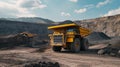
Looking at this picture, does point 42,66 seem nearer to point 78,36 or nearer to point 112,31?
point 78,36

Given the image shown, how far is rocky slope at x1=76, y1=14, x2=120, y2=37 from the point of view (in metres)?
62.9

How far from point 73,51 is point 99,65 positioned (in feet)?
21.5

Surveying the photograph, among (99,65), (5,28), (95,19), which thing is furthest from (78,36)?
(95,19)

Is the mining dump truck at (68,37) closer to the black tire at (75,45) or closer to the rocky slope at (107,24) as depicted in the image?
the black tire at (75,45)

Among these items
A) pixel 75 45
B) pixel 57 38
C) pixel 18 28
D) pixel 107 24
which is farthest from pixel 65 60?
pixel 107 24

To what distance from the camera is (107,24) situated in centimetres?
6581

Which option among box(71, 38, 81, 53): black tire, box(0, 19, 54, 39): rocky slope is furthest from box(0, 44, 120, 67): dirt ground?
box(0, 19, 54, 39): rocky slope

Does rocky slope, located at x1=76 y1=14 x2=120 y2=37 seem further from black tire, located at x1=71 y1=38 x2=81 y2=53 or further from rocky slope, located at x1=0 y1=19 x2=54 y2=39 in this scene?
black tire, located at x1=71 y1=38 x2=81 y2=53

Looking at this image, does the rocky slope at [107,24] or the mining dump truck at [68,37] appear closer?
the mining dump truck at [68,37]

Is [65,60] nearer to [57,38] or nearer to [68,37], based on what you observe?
[68,37]

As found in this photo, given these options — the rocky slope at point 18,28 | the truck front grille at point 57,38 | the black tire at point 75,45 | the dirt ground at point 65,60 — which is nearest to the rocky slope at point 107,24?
the rocky slope at point 18,28

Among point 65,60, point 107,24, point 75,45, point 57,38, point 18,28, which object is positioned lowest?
point 65,60

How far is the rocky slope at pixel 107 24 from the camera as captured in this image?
62938mm

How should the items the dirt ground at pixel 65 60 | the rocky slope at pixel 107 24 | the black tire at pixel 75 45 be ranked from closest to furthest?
the dirt ground at pixel 65 60 → the black tire at pixel 75 45 → the rocky slope at pixel 107 24
